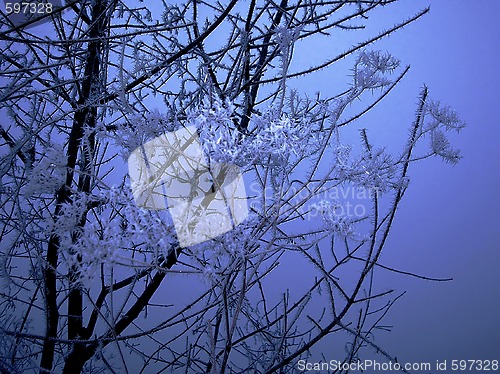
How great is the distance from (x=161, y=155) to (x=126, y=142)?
56 mm

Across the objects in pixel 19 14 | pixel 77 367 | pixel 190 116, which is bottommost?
pixel 77 367

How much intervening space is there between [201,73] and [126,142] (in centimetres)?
23

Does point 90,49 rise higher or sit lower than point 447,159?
higher

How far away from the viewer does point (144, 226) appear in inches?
11.7

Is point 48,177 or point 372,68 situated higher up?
point 372,68

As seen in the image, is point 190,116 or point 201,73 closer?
point 190,116

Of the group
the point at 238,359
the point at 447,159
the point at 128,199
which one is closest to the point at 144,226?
the point at 128,199

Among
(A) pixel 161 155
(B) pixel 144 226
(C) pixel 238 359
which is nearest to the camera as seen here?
(B) pixel 144 226

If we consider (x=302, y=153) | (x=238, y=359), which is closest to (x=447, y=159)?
(x=302, y=153)

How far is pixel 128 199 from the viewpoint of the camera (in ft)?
1.09

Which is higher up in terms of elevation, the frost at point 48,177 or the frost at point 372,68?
the frost at point 372,68

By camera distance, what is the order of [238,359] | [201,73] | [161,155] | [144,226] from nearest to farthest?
1. [144,226]
2. [161,155]
3. [201,73]
4. [238,359]

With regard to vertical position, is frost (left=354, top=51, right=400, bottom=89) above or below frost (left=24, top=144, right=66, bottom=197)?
above

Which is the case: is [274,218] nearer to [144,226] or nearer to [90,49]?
[144,226]
